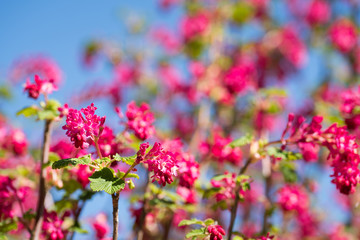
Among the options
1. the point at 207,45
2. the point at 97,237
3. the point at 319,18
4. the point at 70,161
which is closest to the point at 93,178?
the point at 70,161

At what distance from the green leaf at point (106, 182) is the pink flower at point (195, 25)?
21.1ft

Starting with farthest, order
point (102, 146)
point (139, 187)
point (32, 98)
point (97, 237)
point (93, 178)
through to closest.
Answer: point (139, 187) < point (97, 237) < point (32, 98) < point (102, 146) < point (93, 178)

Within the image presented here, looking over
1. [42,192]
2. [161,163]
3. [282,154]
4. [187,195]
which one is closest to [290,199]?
[187,195]

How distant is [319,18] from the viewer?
10.4 metres

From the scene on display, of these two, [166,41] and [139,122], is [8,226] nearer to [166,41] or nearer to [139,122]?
[139,122]

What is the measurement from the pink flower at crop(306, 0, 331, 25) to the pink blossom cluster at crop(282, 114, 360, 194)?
27.4 ft

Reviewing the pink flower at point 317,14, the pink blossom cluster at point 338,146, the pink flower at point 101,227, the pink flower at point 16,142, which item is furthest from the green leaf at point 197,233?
the pink flower at point 317,14

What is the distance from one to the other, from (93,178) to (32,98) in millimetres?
1278

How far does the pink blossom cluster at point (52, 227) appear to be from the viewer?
2881mm

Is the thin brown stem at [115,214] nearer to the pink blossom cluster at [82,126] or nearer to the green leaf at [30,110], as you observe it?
the pink blossom cluster at [82,126]

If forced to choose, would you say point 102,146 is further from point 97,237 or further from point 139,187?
point 139,187

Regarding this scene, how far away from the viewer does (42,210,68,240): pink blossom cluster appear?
9.45 feet

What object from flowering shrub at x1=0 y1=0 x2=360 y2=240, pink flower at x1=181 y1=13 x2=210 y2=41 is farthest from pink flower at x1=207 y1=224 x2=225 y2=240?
pink flower at x1=181 y1=13 x2=210 y2=41

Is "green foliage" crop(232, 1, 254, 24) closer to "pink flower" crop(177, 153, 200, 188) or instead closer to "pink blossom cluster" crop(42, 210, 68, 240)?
"pink flower" crop(177, 153, 200, 188)
